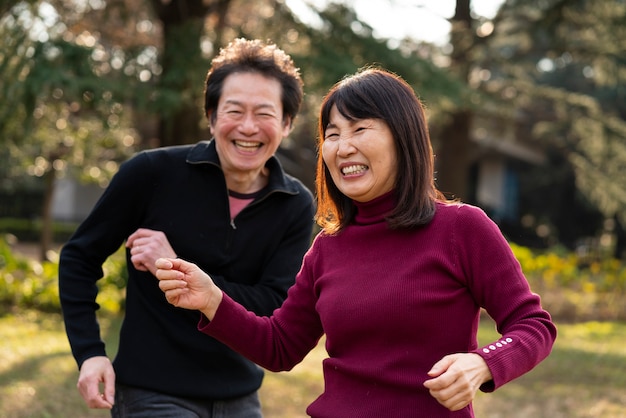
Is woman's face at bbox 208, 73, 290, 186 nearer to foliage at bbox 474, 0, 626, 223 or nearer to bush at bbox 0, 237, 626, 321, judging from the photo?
bush at bbox 0, 237, 626, 321

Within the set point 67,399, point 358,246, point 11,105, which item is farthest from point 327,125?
point 11,105

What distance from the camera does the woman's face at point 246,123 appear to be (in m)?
3.51

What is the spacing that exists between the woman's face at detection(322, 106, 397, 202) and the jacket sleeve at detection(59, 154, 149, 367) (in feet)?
3.41

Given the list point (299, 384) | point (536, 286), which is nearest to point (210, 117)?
point (299, 384)

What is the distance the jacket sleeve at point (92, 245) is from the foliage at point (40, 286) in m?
8.46

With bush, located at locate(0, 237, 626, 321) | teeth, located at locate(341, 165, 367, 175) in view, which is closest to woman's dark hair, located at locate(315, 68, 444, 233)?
teeth, located at locate(341, 165, 367, 175)

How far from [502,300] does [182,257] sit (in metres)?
1.44

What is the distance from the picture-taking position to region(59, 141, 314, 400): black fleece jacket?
3.34m

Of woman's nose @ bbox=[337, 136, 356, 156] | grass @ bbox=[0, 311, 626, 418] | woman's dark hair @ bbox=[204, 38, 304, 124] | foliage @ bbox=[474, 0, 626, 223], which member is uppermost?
woman's dark hair @ bbox=[204, 38, 304, 124]

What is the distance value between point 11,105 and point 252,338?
6.51m

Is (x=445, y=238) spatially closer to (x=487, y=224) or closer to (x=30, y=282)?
(x=487, y=224)

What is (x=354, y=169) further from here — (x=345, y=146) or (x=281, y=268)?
(x=281, y=268)

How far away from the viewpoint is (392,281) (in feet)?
8.20

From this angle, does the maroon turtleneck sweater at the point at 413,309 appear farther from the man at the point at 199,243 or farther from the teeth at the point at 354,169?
the man at the point at 199,243
